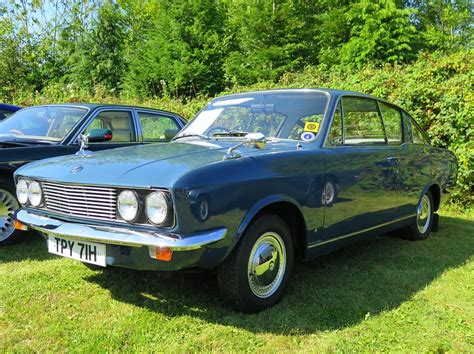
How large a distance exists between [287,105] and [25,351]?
2.74 meters

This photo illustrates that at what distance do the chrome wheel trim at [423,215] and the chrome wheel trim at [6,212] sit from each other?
4574mm

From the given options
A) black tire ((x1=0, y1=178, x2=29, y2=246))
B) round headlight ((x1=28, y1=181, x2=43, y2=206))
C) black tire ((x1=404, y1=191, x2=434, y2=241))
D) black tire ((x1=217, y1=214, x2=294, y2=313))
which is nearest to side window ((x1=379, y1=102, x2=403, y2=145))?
black tire ((x1=404, y1=191, x2=434, y2=241))

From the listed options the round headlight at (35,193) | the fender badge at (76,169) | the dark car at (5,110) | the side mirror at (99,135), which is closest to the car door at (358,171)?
the fender badge at (76,169)

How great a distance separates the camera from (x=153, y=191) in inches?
103

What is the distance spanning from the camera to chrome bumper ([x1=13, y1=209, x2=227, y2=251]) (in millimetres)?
2537

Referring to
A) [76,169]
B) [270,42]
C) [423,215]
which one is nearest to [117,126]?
[76,169]

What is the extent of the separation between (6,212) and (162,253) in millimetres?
2863

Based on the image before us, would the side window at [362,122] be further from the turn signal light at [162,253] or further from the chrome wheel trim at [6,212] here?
the chrome wheel trim at [6,212]

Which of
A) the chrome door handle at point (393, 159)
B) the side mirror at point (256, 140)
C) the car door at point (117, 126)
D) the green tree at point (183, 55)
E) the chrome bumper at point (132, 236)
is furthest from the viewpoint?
the green tree at point (183, 55)

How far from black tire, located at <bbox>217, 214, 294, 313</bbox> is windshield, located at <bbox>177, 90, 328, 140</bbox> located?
950mm

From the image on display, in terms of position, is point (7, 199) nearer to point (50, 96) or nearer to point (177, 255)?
point (177, 255)

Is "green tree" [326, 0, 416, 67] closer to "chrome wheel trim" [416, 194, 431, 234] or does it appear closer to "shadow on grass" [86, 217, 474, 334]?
"chrome wheel trim" [416, 194, 431, 234]

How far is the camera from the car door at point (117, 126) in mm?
5513

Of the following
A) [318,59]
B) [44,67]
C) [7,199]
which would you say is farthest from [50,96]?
[7,199]
